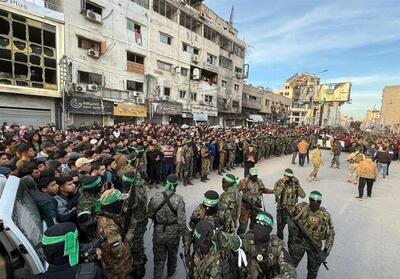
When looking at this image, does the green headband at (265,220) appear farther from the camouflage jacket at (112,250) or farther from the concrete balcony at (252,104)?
the concrete balcony at (252,104)

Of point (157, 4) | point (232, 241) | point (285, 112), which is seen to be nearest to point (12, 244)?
point (232, 241)

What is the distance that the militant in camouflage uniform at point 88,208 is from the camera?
3125mm

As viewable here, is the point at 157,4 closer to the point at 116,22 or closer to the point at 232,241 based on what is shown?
the point at 116,22

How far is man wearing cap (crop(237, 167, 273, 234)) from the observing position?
5469 millimetres

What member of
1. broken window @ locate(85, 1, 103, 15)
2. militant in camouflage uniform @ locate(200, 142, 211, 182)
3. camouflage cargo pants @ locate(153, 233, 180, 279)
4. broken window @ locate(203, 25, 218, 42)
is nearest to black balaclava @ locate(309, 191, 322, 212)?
camouflage cargo pants @ locate(153, 233, 180, 279)

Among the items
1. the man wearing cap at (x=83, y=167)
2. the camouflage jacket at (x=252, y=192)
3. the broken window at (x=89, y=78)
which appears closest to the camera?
the man wearing cap at (x=83, y=167)

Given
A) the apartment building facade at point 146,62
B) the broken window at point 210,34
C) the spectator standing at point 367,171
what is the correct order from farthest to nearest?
the broken window at point 210,34 → the apartment building facade at point 146,62 → the spectator standing at point 367,171

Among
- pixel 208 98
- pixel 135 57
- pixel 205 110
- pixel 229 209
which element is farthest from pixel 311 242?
pixel 208 98

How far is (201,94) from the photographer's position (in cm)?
3120

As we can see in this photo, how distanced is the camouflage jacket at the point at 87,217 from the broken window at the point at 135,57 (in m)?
21.3

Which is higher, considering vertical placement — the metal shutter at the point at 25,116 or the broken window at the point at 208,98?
the broken window at the point at 208,98

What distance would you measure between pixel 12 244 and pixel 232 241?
2012 millimetres

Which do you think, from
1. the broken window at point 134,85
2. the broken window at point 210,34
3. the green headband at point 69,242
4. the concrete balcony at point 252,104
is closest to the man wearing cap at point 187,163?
the green headband at point 69,242

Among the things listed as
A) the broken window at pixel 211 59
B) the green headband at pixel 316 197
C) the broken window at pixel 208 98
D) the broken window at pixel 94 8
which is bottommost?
the green headband at pixel 316 197
